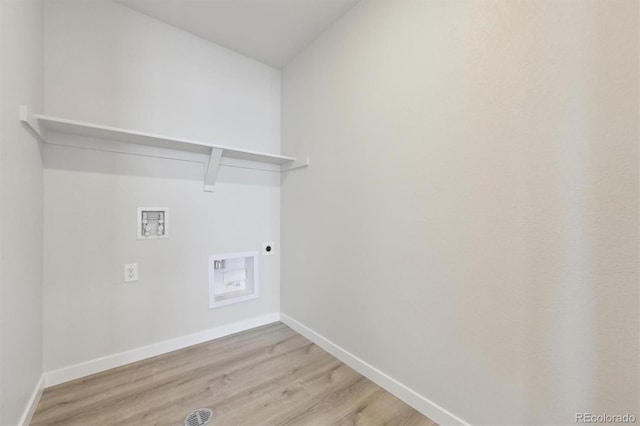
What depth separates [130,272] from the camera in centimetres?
193

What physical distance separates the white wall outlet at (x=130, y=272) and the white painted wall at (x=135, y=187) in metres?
0.03

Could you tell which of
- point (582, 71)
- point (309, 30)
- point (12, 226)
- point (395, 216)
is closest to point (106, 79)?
point (12, 226)

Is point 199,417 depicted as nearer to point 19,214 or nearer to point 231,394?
point 231,394

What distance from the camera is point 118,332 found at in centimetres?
189

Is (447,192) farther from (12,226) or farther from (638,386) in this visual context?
(12,226)

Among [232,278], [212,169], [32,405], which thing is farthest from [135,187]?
[32,405]

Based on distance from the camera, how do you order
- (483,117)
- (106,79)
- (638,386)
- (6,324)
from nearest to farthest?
(638,386) → (6,324) → (483,117) → (106,79)

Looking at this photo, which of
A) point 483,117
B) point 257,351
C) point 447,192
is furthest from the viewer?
point 257,351

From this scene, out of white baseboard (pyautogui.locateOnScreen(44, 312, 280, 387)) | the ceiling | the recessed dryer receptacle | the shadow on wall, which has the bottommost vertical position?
white baseboard (pyautogui.locateOnScreen(44, 312, 280, 387))

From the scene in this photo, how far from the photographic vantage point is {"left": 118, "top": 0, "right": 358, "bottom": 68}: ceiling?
1879 mm

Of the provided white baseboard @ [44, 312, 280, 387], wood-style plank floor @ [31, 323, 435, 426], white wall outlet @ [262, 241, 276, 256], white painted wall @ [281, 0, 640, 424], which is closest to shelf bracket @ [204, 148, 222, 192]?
white wall outlet @ [262, 241, 276, 256]

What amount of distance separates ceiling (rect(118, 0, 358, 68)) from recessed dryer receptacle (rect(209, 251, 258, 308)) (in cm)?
190

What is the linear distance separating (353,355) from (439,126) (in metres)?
1.66

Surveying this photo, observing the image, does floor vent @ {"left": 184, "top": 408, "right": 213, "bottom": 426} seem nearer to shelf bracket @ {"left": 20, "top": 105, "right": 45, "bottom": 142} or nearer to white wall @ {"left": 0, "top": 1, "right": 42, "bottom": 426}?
white wall @ {"left": 0, "top": 1, "right": 42, "bottom": 426}
